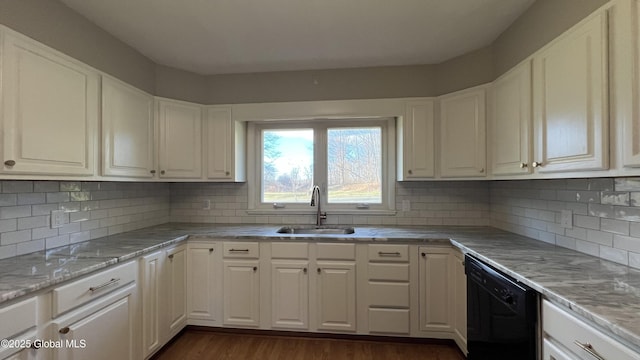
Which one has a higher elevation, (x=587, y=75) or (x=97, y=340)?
(x=587, y=75)

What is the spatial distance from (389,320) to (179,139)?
2.45m

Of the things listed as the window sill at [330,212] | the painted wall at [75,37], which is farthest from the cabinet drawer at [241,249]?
the painted wall at [75,37]

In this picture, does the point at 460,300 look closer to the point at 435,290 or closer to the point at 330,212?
the point at 435,290

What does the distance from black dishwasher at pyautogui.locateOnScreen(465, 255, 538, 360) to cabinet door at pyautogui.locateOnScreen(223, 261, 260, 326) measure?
63.3 inches

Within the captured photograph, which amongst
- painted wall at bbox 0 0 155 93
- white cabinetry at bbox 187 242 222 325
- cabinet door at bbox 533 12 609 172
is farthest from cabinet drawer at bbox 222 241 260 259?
cabinet door at bbox 533 12 609 172

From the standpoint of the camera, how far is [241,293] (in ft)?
7.97

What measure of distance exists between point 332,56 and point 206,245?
6.50 feet

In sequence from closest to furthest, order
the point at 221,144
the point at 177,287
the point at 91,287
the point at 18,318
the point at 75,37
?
the point at 18,318, the point at 91,287, the point at 75,37, the point at 177,287, the point at 221,144

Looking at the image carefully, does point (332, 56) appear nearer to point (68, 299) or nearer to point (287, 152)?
point (287, 152)

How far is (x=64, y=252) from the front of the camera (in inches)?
70.1

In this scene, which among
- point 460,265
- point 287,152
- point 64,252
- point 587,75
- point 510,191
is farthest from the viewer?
point 287,152

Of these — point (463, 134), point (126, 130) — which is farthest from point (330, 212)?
point (126, 130)

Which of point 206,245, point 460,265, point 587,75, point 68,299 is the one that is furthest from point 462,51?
point 68,299

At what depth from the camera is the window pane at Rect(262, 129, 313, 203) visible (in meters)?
3.06
